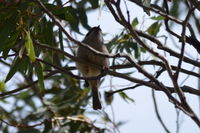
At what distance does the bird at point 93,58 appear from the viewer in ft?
12.9

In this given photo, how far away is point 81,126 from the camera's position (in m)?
4.76

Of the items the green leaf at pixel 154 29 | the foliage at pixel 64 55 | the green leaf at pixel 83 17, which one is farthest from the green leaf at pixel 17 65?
the green leaf at pixel 154 29

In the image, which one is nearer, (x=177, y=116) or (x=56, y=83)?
(x=177, y=116)

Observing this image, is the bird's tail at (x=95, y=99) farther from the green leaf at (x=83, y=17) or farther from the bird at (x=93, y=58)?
the green leaf at (x=83, y=17)

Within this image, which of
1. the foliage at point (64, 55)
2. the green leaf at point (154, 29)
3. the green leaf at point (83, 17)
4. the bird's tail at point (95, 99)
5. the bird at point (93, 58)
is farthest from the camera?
the bird's tail at point (95, 99)

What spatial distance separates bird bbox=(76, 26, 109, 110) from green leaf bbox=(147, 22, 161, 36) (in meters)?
0.37

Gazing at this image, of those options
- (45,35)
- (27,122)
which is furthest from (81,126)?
(45,35)

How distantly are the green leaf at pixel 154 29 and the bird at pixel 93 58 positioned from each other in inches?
14.8

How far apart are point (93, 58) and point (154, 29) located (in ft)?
1.89

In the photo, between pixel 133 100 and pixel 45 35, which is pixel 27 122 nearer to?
pixel 133 100

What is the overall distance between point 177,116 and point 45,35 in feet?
3.70

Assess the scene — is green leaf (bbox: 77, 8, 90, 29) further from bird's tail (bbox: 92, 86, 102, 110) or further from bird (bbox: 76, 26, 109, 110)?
bird's tail (bbox: 92, 86, 102, 110)

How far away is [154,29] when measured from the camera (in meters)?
4.21

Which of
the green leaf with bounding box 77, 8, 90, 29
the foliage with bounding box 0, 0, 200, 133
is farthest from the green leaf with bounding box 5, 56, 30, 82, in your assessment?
the green leaf with bounding box 77, 8, 90, 29
